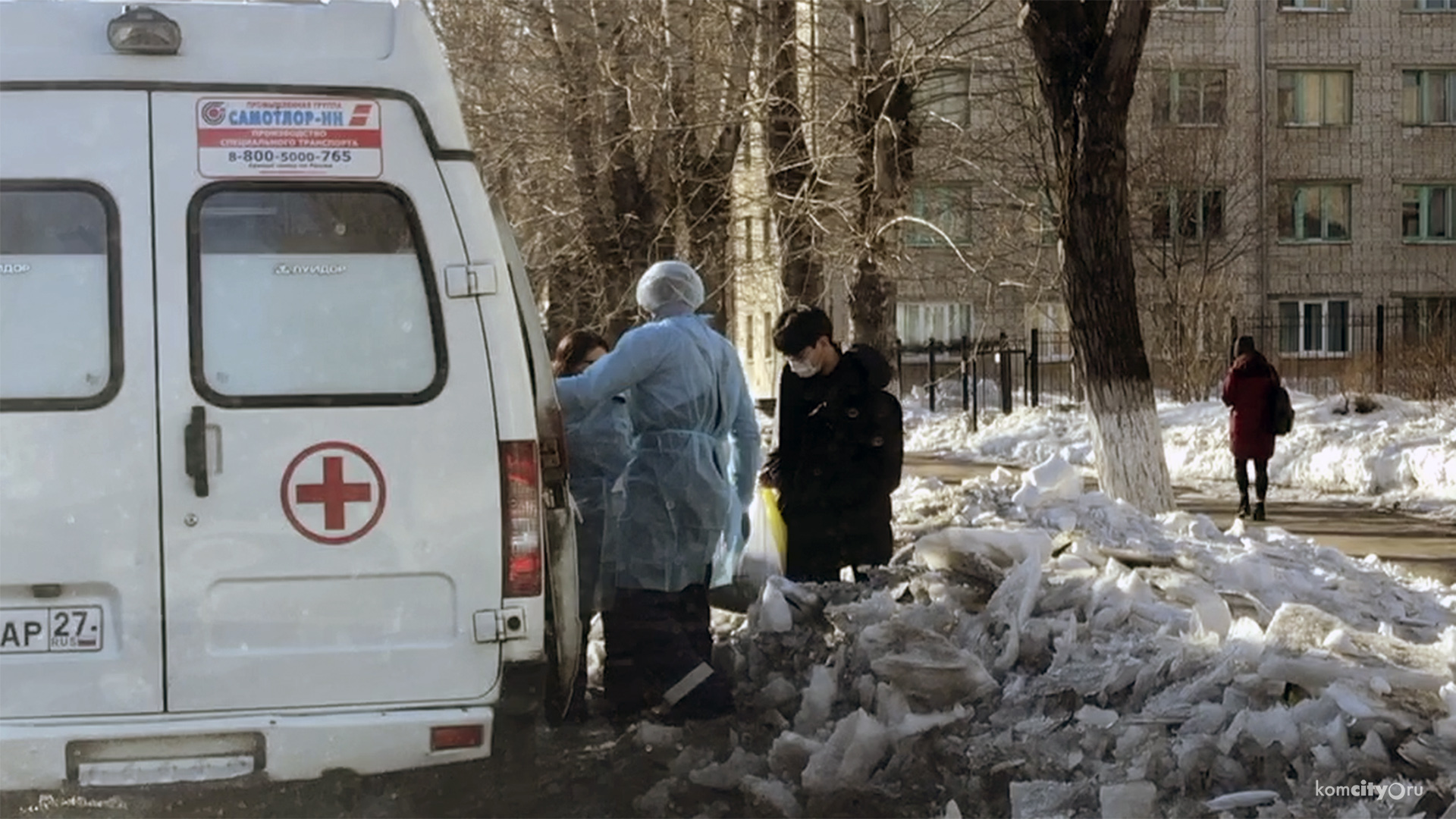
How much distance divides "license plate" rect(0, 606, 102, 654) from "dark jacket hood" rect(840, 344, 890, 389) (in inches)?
154

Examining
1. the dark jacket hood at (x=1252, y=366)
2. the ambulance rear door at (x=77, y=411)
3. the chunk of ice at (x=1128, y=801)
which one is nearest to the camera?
the ambulance rear door at (x=77, y=411)

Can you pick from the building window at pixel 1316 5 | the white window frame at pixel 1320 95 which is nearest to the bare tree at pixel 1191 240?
the white window frame at pixel 1320 95

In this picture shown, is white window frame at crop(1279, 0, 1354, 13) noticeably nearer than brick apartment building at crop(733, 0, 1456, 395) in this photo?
No

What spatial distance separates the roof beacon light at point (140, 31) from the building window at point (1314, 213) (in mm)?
37183

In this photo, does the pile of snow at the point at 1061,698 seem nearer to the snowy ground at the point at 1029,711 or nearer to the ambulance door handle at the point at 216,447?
the snowy ground at the point at 1029,711

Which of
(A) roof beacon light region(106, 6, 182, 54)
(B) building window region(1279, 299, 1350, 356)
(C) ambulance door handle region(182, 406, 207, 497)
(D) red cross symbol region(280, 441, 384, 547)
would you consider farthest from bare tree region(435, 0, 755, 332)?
(B) building window region(1279, 299, 1350, 356)

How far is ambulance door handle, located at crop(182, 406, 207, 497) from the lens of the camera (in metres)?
4.19

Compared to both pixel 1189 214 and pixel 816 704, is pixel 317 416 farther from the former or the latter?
pixel 1189 214

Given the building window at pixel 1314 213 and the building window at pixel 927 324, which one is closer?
the building window at pixel 927 324

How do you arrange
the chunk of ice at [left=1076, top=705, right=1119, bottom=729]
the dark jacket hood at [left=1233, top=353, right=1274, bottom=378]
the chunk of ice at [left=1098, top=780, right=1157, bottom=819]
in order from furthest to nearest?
the dark jacket hood at [left=1233, top=353, right=1274, bottom=378], the chunk of ice at [left=1076, top=705, right=1119, bottom=729], the chunk of ice at [left=1098, top=780, right=1157, bottom=819]

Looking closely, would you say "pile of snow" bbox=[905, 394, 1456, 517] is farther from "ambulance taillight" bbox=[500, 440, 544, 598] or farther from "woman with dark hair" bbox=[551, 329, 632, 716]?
"ambulance taillight" bbox=[500, 440, 544, 598]

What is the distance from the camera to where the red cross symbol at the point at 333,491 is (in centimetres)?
425

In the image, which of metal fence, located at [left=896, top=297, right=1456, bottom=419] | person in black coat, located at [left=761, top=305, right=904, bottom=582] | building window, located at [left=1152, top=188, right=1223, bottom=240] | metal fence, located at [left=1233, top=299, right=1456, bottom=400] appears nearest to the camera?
person in black coat, located at [left=761, top=305, right=904, bottom=582]

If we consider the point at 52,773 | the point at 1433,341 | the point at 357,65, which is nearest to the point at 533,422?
the point at 357,65
